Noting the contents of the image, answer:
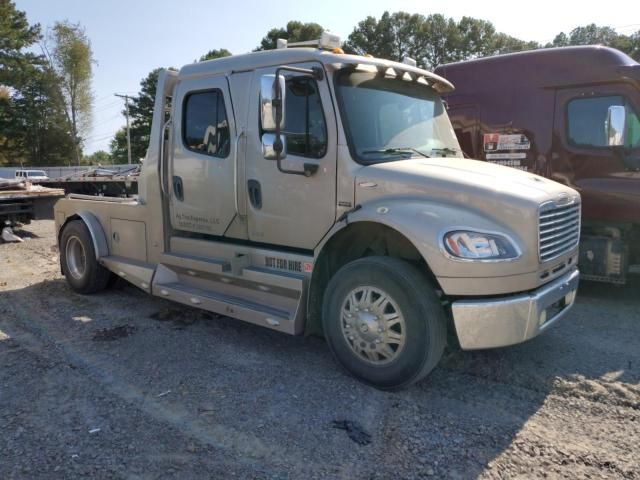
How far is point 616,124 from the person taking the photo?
5844 millimetres

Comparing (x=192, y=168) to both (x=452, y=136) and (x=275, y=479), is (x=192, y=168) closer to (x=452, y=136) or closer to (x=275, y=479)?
(x=452, y=136)

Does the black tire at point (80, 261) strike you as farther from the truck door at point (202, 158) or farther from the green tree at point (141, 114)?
the green tree at point (141, 114)

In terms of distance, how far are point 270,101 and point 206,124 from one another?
1.36 meters

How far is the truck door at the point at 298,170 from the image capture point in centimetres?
419

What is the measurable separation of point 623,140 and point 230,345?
16.6 feet

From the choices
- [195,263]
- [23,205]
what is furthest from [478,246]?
[23,205]

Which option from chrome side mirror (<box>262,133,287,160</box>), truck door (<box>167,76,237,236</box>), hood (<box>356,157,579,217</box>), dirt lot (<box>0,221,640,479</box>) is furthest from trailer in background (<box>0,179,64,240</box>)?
hood (<box>356,157,579,217</box>)

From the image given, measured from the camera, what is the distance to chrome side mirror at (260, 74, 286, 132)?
399 centimetres

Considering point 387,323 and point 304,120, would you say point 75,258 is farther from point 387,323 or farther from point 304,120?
point 387,323

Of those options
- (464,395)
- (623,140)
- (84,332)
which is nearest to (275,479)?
(464,395)

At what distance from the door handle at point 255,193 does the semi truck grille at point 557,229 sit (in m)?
2.39

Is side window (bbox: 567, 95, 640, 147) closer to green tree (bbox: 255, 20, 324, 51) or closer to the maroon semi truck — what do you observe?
the maroon semi truck

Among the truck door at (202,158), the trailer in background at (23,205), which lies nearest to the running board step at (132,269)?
the truck door at (202,158)

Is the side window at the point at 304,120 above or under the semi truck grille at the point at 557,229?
above
